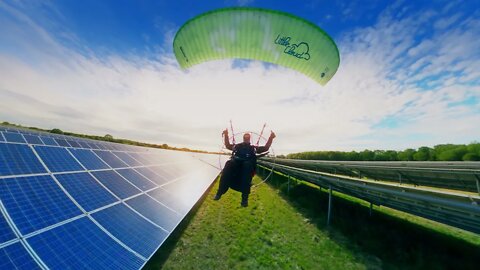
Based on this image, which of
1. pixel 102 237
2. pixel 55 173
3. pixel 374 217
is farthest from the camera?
pixel 374 217

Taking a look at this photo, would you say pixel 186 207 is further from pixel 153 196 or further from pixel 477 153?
pixel 477 153

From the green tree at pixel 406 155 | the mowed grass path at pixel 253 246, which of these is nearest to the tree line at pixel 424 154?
the green tree at pixel 406 155

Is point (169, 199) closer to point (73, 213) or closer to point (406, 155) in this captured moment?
point (73, 213)

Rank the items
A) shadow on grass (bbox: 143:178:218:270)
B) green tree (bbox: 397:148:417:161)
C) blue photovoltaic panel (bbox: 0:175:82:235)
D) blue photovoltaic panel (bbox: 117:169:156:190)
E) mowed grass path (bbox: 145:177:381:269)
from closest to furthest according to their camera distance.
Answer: blue photovoltaic panel (bbox: 0:175:82:235) < shadow on grass (bbox: 143:178:218:270) < mowed grass path (bbox: 145:177:381:269) < blue photovoltaic panel (bbox: 117:169:156:190) < green tree (bbox: 397:148:417:161)

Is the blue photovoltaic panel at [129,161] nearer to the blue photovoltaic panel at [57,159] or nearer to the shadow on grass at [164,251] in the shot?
the blue photovoltaic panel at [57,159]

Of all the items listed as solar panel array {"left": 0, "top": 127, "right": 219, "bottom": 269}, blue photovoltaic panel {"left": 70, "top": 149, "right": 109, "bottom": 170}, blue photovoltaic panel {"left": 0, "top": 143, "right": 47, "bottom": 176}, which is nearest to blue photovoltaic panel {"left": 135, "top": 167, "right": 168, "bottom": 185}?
solar panel array {"left": 0, "top": 127, "right": 219, "bottom": 269}

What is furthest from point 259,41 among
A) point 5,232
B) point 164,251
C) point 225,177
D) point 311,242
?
point 5,232

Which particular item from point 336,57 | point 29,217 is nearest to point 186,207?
point 29,217

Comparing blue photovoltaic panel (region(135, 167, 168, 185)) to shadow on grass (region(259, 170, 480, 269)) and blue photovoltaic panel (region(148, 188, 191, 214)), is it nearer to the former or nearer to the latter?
blue photovoltaic panel (region(148, 188, 191, 214))
